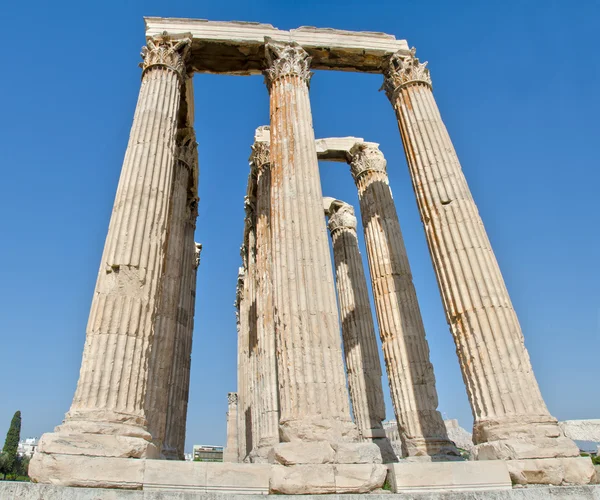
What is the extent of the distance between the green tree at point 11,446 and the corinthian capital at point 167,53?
5842cm

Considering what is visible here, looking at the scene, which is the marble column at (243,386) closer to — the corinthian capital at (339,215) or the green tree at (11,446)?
the corinthian capital at (339,215)

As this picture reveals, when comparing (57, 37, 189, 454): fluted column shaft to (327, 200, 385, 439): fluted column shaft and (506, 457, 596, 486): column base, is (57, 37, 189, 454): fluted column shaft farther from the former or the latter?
(327, 200, 385, 439): fluted column shaft

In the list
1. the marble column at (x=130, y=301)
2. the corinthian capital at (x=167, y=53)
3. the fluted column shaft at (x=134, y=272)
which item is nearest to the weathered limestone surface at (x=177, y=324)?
the corinthian capital at (x=167, y=53)

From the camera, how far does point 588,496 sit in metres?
7.52

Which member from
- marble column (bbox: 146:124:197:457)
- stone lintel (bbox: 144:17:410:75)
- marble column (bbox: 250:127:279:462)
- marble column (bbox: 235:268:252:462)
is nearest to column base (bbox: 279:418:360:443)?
marble column (bbox: 146:124:197:457)

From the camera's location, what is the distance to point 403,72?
51.5 feet

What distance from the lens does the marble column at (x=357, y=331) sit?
1889 cm

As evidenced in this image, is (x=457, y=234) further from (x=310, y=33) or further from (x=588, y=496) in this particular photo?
(x=310, y=33)

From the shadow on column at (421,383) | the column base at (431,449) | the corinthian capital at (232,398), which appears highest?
the corinthian capital at (232,398)

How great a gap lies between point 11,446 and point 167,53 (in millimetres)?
63747

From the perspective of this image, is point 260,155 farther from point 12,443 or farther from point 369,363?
point 12,443

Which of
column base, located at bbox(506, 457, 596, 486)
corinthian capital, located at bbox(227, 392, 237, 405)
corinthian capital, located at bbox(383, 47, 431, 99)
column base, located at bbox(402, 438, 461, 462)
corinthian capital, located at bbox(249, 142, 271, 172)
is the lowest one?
column base, located at bbox(506, 457, 596, 486)

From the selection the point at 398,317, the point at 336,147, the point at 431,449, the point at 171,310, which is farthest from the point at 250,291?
the point at 431,449

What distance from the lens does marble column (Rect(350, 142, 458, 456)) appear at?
15.4 metres
